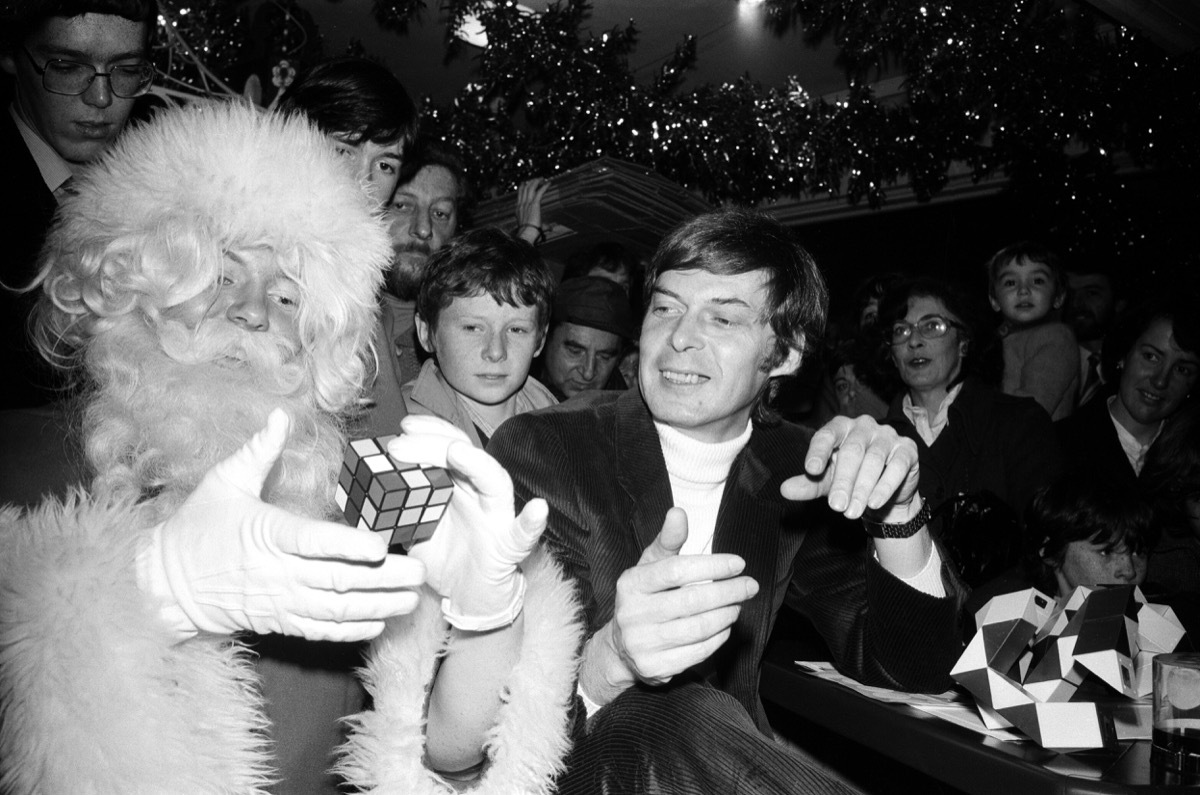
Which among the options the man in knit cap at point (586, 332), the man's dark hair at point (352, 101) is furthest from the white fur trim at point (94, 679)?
the man in knit cap at point (586, 332)

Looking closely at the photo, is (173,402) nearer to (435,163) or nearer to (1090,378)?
(435,163)

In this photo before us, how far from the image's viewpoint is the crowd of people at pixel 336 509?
0.94 metres

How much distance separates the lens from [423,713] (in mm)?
1183

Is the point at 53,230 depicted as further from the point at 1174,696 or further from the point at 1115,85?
the point at 1115,85

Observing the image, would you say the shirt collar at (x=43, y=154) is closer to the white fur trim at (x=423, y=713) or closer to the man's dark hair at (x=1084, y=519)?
the white fur trim at (x=423, y=713)

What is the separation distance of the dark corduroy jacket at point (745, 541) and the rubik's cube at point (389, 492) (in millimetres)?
682

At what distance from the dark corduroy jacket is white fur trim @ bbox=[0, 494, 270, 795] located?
2.38 ft

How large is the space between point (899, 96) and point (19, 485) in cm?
517

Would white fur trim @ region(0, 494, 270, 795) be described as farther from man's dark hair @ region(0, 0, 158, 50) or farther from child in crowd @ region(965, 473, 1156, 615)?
child in crowd @ region(965, 473, 1156, 615)

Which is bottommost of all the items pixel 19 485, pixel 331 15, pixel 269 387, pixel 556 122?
pixel 19 485

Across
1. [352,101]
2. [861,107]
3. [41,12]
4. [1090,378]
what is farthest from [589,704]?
[1090,378]

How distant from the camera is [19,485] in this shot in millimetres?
1142

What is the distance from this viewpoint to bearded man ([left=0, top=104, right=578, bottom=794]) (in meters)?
0.92

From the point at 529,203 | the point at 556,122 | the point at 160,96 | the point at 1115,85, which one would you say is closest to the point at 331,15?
the point at 556,122
